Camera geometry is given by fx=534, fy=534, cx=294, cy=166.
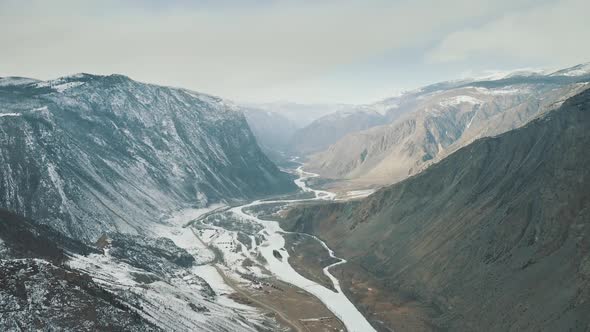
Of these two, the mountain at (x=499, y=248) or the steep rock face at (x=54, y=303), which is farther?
the mountain at (x=499, y=248)

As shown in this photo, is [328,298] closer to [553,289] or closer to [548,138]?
[553,289]

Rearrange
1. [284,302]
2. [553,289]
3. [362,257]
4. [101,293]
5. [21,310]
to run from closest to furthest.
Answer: [21,310]
[101,293]
[553,289]
[284,302]
[362,257]

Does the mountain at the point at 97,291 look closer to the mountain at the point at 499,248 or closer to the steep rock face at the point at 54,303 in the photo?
the steep rock face at the point at 54,303

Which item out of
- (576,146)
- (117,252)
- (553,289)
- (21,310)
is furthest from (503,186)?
(21,310)

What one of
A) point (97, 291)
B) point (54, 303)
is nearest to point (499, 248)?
point (97, 291)

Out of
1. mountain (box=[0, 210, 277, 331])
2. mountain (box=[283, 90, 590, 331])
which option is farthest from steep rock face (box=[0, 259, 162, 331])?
mountain (box=[283, 90, 590, 331])

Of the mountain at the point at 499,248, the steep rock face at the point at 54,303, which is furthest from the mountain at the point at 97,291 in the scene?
the mountain at the point at 499,248

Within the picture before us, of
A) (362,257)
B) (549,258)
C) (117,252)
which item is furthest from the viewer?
(362,257)

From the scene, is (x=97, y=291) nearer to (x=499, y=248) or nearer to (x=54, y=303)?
(x=54, y=303)

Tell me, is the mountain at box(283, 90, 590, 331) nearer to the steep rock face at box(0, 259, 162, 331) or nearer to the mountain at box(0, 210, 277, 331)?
the mountain at box(0, 210, 277, 331)
